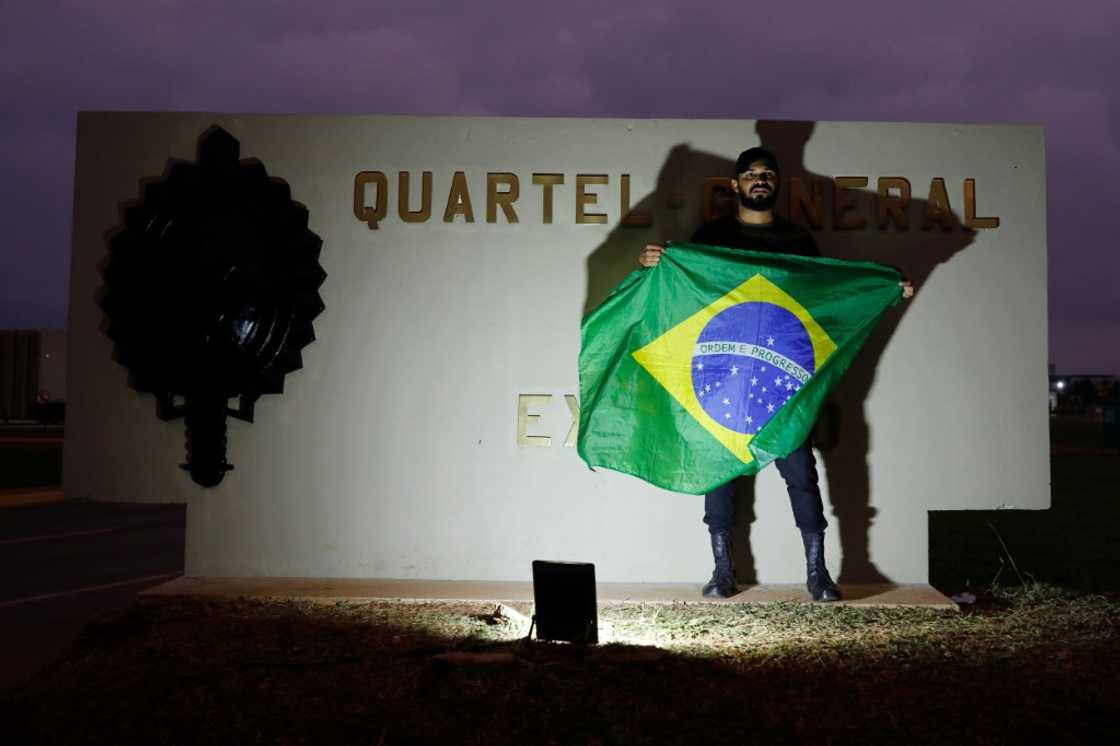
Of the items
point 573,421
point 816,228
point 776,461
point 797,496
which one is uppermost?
point 816,228

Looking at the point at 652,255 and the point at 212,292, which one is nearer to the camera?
the point at 652,255

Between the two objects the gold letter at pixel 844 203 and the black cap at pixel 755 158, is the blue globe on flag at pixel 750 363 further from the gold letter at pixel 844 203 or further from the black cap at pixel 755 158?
the gold letter at pixel 844 203

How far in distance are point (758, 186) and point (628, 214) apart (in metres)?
0.80

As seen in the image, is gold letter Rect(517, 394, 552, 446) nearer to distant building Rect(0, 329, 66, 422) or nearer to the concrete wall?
the concrete wall

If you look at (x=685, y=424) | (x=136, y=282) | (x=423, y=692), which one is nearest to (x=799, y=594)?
(x=685, y=424)

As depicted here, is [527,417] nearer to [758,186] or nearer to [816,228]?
[758,186]

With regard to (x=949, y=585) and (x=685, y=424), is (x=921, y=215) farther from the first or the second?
(x=949, y=585)

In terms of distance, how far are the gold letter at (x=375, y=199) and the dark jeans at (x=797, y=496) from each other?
2.29 m

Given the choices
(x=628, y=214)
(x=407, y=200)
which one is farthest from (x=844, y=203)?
(x=407, y=200)

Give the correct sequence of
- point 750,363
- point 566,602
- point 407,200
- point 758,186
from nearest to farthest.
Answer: point 566,602 < point 750,363 < point 758,186 < point 407,200

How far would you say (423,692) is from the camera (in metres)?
2.90

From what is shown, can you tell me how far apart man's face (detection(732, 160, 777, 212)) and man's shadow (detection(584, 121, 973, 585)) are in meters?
0.47

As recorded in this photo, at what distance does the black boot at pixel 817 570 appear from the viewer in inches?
166

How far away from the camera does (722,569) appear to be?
4309mm
